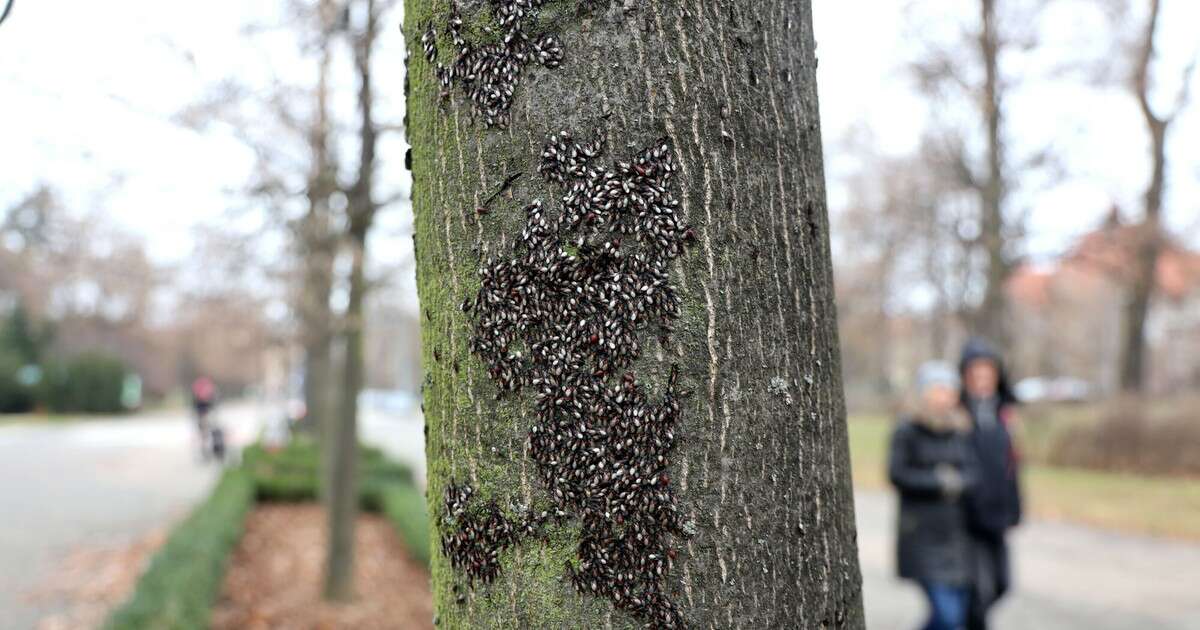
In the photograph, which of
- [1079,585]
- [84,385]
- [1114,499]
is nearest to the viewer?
[1079,585]

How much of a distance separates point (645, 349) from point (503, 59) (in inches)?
17.6

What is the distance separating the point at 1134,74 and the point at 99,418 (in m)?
36.7

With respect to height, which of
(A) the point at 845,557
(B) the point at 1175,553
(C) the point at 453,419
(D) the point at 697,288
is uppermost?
(D) the point at 697,288

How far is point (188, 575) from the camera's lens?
20.3ft

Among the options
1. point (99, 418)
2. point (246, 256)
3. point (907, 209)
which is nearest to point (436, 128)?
point (246, 256)

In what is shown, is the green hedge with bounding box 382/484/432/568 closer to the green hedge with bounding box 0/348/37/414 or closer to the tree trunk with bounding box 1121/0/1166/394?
the tree trunk with bounding box 1121/0/1166/394

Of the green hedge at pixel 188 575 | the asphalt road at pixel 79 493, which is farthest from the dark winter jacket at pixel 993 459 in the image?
the asphalt road at pixel 79 493

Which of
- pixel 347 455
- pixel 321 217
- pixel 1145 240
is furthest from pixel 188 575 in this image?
pixel 1145 240

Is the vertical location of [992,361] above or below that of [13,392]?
above

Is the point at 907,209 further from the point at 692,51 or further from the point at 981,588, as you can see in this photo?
the point at 692,51

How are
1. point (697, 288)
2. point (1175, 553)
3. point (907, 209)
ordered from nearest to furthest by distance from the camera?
point (697, 288) < point (1175, 553) < point (907, 209)

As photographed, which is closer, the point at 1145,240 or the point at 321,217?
the point at 321,217

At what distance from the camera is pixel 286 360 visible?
19344mm

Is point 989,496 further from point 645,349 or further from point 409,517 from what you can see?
point 409,517
